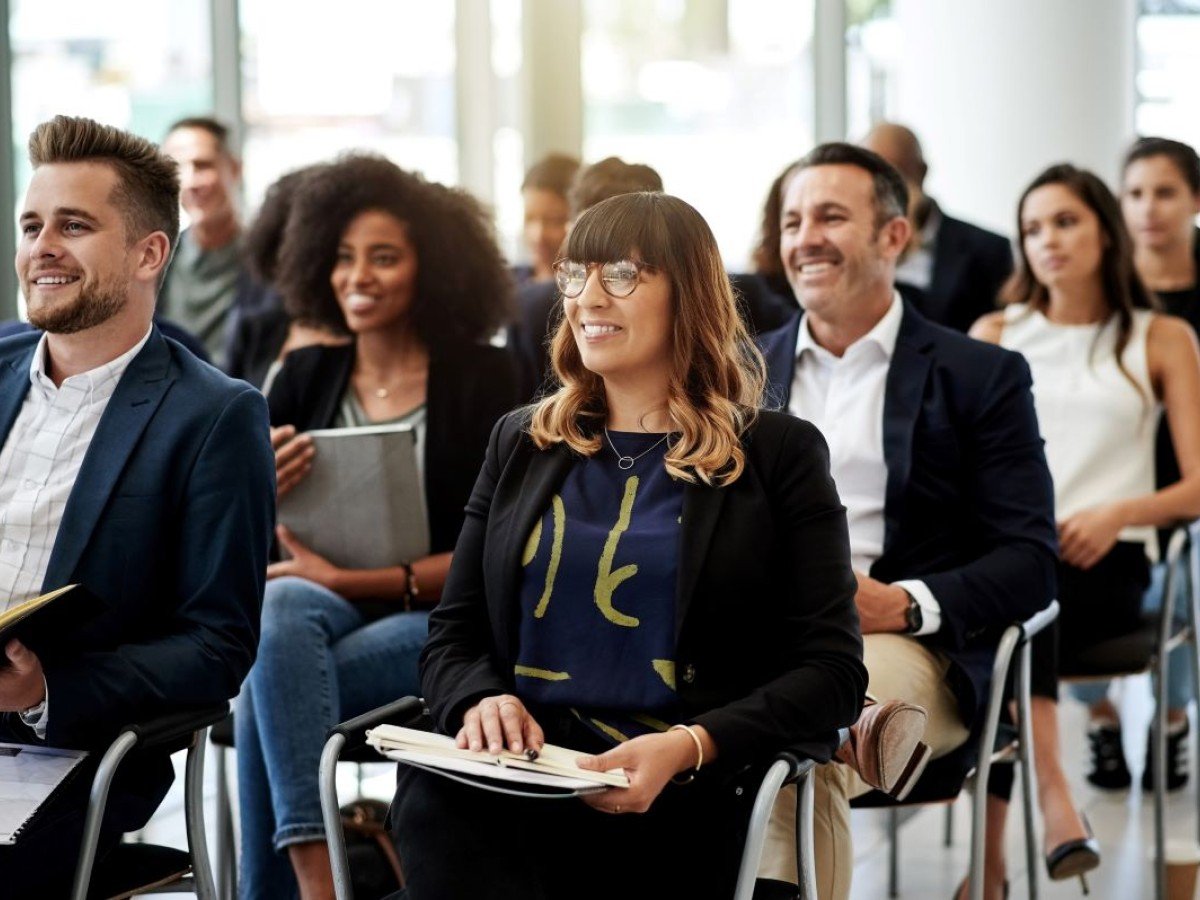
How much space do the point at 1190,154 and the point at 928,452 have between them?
2155 mm

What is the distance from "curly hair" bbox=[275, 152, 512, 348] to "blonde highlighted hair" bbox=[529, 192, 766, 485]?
3.80 feet

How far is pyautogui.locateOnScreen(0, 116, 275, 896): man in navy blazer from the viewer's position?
2.25 m

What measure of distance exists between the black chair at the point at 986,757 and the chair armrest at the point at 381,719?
80 cm

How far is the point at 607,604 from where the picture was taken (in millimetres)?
2227

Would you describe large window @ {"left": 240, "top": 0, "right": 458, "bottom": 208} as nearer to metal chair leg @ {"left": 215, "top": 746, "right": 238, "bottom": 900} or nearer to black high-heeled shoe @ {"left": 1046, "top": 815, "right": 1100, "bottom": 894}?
metal chair leg @ {"left": 215, "top": 746, "right": 238, "bottom": 900}

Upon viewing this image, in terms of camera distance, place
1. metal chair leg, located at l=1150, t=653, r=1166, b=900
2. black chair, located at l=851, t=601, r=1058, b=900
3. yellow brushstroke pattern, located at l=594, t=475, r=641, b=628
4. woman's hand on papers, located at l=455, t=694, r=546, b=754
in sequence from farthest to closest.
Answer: metal chair leg, located at l=1150, t=653, r=1166, b=900
black chair, located at l=851, t=601, r=1058, b=900
yellow brushstroke pattern, located at l=594, t=475, r=641, b=628
woman's hand on papers, located at l=455, t=694, r=546, b=754

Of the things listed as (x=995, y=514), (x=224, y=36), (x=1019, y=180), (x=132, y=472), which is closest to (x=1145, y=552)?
(x=995, y=514)

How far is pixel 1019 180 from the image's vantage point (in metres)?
7.07

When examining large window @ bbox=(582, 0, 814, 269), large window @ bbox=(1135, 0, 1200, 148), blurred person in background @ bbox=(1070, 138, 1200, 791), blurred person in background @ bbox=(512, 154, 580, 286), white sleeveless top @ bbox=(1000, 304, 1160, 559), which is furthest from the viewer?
large window @ bbox=(582, 0, 814, 269)

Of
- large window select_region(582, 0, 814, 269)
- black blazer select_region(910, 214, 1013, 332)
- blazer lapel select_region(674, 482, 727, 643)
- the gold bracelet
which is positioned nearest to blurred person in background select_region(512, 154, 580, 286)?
black blazer select_region(910, 214, 1013, 332)

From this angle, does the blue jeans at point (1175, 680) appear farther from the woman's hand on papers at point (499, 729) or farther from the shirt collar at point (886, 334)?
the woman's hand on papers at point (499, 729)

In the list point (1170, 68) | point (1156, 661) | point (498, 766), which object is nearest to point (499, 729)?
point (498, 766)

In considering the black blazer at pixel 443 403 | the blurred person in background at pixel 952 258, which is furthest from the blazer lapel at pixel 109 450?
the blurred person in background at pixel 952 258

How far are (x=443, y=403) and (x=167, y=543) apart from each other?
103 centimetres
